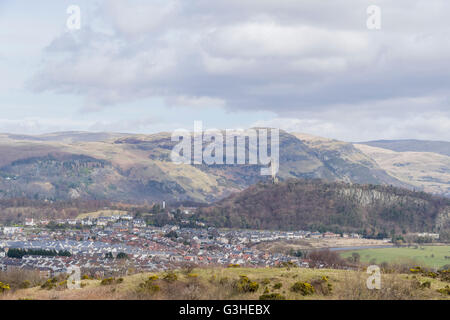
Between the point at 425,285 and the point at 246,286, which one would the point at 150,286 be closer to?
the point at 246,286

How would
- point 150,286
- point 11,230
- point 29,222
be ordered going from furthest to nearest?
1. point 29,222
2. point 11,230
3. point 150,286

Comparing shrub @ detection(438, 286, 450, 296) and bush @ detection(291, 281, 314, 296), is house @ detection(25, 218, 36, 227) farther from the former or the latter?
shrub @ detection(438, 286, 450, 296)

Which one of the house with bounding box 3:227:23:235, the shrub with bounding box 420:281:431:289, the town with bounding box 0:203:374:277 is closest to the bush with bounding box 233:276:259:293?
the shrub with bounding box 420:281:431:289

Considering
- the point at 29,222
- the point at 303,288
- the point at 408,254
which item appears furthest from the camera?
the point at 29,222

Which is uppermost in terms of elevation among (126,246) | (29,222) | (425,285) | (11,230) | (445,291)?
(425,285)

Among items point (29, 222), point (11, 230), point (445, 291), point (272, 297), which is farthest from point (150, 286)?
point (29, 222)

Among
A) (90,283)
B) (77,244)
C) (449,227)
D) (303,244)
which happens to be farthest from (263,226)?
(90,283)
